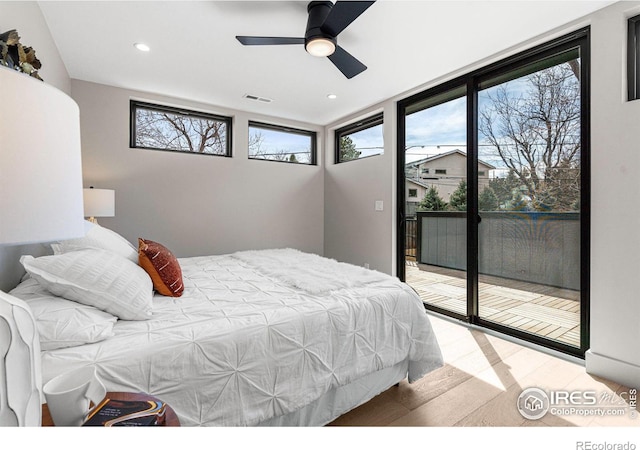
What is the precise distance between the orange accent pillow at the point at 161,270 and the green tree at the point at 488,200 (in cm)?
271

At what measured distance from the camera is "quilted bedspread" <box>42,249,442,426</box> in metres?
1.07

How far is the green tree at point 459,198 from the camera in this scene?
305 cm

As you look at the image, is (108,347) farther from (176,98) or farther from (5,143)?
(176,98)

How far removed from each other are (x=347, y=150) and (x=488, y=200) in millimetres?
2329

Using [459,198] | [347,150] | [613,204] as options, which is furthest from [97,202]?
[613,204]

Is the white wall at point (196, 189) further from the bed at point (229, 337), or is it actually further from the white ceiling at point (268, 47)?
the bed at point (229, 337)

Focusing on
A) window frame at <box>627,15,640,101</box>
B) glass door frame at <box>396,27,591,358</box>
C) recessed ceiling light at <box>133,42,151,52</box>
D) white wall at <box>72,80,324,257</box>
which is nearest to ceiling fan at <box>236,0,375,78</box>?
recessed ceiling light at <box>133,42,151,52</box>

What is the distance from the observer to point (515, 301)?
2725mm

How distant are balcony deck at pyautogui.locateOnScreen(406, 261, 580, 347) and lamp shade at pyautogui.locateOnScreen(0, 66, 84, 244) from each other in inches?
122

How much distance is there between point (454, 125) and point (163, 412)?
11.1ft

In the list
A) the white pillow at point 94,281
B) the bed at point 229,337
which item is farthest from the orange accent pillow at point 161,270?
the white pillow at point 94,281

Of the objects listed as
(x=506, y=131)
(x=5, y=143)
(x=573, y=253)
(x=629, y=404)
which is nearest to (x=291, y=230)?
(x=506, y=131)

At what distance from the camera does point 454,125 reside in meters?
3.16
